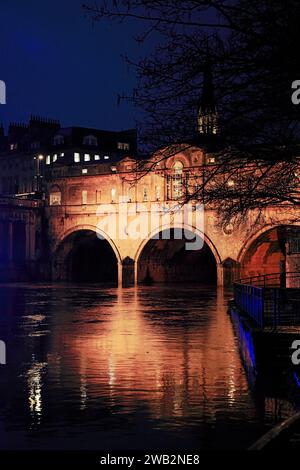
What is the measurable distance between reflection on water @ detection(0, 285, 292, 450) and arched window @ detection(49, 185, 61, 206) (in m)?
46.3

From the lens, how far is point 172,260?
225 ft

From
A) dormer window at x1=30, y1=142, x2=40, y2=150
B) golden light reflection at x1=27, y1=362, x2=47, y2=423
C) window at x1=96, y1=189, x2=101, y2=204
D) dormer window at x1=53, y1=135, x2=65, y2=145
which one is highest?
dormer window at x1=53, y1=135, x2=65, y2=145

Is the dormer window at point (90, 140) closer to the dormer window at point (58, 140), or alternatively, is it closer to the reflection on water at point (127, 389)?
the dormer window at point (58, 140)

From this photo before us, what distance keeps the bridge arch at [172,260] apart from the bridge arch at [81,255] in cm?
464

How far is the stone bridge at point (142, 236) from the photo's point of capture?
191 feet

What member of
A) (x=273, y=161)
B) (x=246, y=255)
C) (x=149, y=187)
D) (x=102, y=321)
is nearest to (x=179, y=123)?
(x=273, y=161)

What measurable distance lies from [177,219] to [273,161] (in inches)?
1943

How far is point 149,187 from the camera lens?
65.2 meters

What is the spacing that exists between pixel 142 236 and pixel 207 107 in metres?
52.1

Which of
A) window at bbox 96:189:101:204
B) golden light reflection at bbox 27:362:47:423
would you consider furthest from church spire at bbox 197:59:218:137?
window at bbox 96:189:101:204

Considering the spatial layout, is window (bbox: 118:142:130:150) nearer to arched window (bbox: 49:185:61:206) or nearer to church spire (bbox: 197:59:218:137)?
arched window (bbox: 49:185:61:206)

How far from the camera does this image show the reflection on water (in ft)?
32.9

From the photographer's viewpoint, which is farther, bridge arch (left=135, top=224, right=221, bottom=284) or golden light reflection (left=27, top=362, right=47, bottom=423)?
bridge arch (left=135, top=224, right=221, bottom=284)

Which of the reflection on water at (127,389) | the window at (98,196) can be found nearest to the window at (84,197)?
the window at (98,196)
